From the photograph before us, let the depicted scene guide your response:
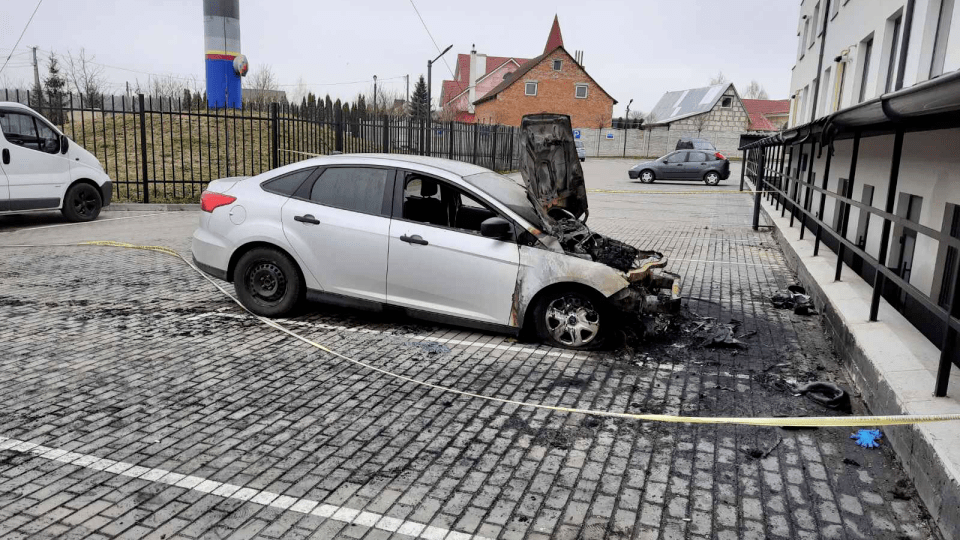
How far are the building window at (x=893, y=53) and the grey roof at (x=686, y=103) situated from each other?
54.9 m

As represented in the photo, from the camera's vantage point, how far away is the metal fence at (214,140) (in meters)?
16.4

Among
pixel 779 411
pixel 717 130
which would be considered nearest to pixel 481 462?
pixel 779 411

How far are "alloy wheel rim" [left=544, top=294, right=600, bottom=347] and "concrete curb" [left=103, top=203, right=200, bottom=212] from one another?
43.7ft

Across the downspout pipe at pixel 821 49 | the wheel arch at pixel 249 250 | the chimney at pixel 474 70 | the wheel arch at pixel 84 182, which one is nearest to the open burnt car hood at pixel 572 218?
the wheel arch at pixel 249 250

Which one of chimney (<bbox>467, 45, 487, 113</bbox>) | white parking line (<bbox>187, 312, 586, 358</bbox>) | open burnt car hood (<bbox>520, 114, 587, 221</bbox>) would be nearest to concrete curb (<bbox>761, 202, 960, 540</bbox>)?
white parking line (<bbox>187, 312, 586, 358</bbox>)

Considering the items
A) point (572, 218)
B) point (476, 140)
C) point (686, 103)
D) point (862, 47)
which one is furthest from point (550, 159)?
point (686, 103)

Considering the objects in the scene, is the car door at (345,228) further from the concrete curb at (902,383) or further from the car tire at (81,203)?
the car tire at (81,203)

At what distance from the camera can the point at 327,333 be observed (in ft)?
21.1

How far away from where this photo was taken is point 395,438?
424 centimetres

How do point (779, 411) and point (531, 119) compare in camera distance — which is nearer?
point (779, 411)

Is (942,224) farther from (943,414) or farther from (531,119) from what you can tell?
(531,119)

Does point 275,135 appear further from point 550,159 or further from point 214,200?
point 550,159

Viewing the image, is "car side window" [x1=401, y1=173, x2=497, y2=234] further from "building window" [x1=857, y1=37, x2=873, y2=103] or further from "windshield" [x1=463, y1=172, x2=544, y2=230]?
"building window" [x1=857, y1=37, x2=873, y2=103]

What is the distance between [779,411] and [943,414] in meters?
1.17
